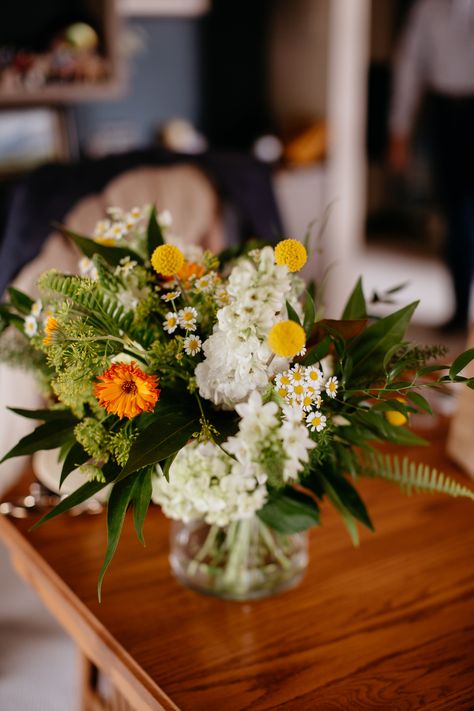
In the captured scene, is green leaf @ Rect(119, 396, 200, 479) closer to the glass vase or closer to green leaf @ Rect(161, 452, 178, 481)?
green leaf @ Rect(161, 452, 178, 481)

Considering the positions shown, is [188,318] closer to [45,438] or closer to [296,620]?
[45,438]

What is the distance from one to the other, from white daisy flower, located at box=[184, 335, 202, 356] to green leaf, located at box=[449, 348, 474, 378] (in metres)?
0.26

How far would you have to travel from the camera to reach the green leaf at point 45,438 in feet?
3.06

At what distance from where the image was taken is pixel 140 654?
947mm

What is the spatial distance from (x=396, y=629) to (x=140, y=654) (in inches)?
12.4

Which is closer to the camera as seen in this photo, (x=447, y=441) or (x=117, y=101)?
(x=447, y=441)

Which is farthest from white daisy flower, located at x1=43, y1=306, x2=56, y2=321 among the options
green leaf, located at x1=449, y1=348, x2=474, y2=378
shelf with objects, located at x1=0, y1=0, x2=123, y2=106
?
shelf with objects, located at x1=0, y1=0, x2=123, y2=106

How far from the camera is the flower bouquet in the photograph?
81 centimetres

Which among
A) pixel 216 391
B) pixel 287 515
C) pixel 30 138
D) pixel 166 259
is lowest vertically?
pixel 30 138

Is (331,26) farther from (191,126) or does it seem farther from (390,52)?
(390,52)

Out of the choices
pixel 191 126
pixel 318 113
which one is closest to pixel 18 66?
pixel 191 126

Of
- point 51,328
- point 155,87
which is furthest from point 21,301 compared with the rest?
point 155,87

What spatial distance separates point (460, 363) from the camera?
0.82m

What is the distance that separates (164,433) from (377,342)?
0.95ft
